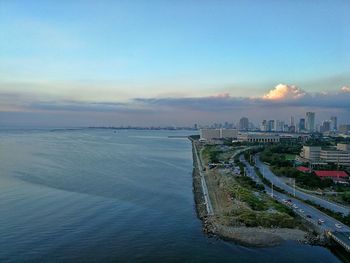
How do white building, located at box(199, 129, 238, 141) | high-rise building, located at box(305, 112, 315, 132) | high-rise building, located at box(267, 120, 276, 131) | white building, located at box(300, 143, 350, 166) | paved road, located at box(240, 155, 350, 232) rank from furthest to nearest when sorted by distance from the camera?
1. high-rise building, located at box(267, 120, 276, 131)
2. high-rise building, located at box(305, 112, 315, 132)
3. white building, located at box(199, 129, 238, 141)
4. white building, located at box(300, 143, 350, 166)
5. paved road, located at box(240, 155, 350, 232)

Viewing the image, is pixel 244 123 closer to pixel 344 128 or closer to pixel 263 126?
pixel 263 126

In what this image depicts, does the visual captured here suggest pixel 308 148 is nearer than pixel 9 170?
No

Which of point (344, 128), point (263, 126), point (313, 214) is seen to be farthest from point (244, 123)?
point (313, 214)

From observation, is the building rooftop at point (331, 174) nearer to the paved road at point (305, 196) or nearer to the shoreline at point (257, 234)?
the paved road at point (305, 196)

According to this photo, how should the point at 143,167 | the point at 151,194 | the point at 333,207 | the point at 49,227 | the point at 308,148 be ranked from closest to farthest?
the point at 49,227, the point at 333,207, the point at 151,194, the point at 143,167, the point at 308,148

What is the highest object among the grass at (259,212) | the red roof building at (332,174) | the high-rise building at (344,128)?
the high-rise building at (344,128)

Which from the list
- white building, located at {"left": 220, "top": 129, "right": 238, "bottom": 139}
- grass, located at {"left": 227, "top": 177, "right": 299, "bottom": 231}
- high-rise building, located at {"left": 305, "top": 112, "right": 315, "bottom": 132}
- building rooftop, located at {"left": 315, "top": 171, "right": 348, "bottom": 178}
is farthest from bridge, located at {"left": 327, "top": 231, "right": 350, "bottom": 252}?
high-rise building, located at {"left": 305, "top": 112, "right": 315, "bottom": 132}

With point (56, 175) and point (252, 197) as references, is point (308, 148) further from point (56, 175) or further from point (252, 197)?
point (56, 175)

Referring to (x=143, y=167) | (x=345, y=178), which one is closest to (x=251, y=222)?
(x=345, y=178)

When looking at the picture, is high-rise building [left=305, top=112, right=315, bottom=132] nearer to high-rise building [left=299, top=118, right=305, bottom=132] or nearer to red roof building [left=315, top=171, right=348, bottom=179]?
high-rise building [left=299, top=118, right=305, bottom=132]

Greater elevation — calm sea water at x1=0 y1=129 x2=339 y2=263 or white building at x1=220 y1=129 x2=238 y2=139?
white building at x1=220 y1=129 x2=238 y2=139

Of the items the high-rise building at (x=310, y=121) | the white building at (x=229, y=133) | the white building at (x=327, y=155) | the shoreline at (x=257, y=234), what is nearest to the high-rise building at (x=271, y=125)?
the high-rise building at (x=310, y=121)
